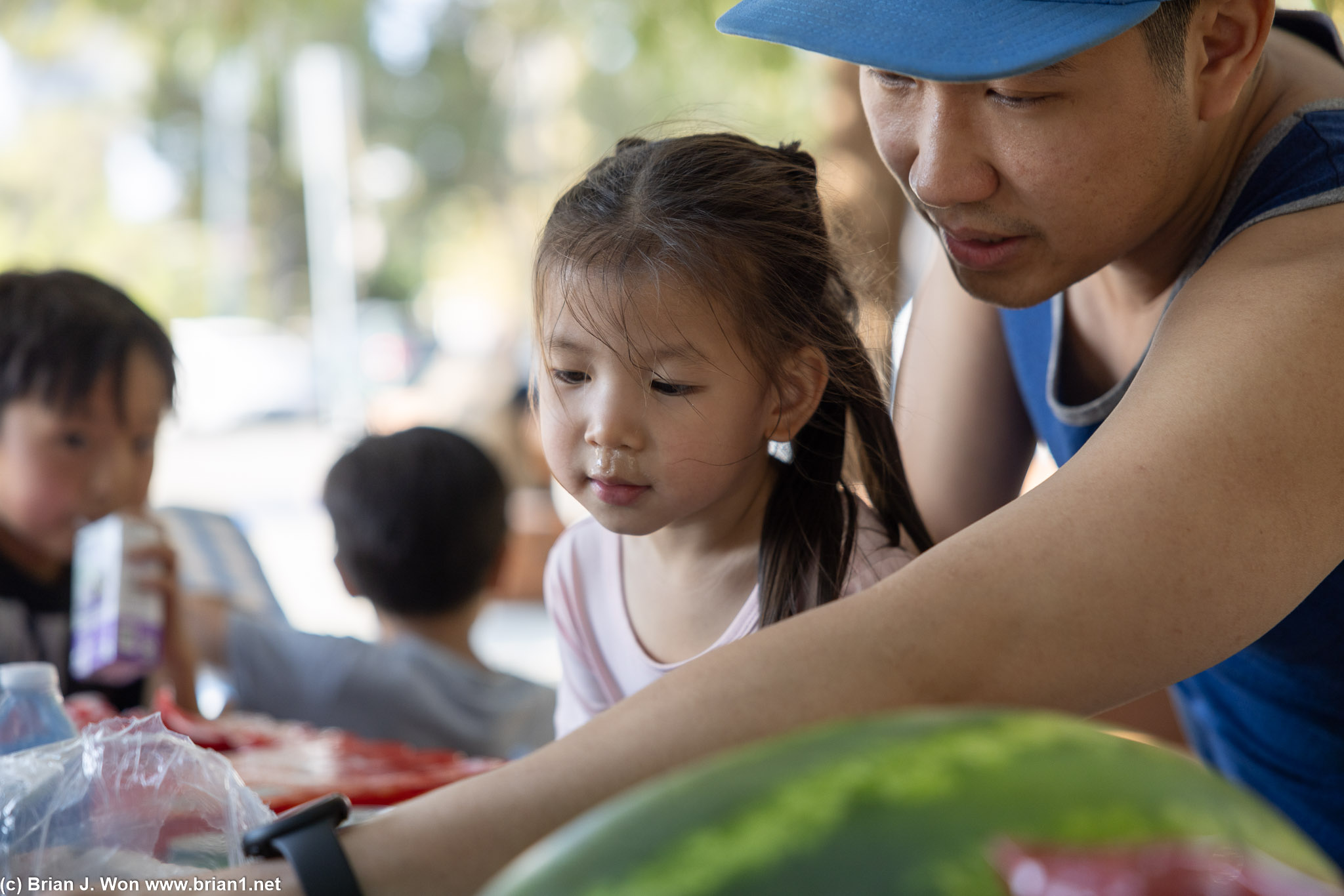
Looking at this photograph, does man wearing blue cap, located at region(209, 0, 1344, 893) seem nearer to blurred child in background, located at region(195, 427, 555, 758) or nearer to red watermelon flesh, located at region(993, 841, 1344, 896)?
red watermelon flesh, located at region(993, 841, 1344, 896)

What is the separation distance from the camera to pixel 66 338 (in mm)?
1987

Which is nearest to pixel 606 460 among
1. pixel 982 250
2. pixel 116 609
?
pixel 982 250

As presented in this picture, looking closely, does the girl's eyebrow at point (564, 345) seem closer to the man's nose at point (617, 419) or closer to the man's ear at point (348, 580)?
the man's nose at point (617, 419)

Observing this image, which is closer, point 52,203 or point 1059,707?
point 1059,707

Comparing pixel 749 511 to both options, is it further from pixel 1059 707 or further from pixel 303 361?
pixel 303 361

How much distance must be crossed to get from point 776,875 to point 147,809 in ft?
2.00

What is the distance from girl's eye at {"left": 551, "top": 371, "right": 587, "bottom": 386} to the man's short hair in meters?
0.51

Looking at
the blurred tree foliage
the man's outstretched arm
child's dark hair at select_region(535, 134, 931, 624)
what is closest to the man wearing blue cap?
the man's outstretched arm

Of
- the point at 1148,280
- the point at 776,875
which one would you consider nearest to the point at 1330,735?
the point at 1148,280

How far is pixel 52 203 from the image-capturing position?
16.2 metres

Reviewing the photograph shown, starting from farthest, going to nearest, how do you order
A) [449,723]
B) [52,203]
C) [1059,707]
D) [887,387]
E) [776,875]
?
[52,203]
[449,723]
[887,387]
[1059,707]
[776,875]

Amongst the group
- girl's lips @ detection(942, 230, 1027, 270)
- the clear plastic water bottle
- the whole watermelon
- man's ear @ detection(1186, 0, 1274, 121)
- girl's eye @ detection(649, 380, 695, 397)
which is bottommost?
the clear plastic water bottle

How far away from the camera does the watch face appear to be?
2.10 ft

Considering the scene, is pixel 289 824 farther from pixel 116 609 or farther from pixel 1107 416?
pixel 116 609
